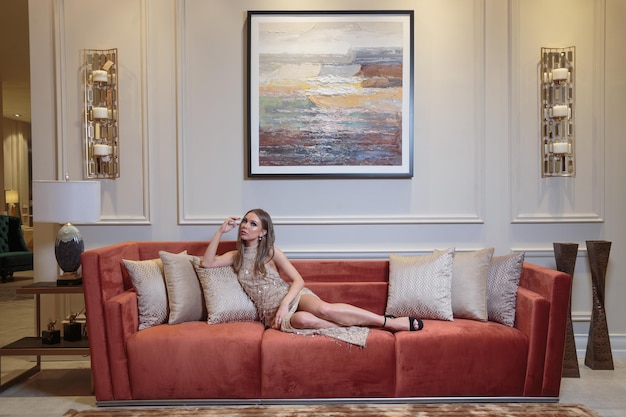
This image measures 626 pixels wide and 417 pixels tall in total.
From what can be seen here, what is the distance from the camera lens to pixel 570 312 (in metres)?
3.84

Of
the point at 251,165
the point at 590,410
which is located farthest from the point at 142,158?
the point at 590,410

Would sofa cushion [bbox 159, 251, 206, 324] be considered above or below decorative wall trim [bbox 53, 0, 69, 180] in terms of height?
below

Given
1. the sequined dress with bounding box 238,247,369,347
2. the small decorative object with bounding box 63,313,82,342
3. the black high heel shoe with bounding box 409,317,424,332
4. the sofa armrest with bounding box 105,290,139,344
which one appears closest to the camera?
the sofa armrest with bounding box 105,290,139,344

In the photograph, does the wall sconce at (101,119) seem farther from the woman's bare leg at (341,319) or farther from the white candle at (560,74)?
the white candle at (560,74)

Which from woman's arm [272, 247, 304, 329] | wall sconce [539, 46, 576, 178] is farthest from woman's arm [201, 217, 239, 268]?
wall sconce [539, 46, 576, 178]

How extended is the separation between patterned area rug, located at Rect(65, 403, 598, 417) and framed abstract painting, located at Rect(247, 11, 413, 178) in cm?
166

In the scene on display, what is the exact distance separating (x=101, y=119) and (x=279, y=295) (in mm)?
1822

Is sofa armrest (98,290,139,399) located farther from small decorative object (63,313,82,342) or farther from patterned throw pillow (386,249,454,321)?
patterned throw pillow (386,249,454,321)

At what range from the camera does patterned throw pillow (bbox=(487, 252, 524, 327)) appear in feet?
11.8

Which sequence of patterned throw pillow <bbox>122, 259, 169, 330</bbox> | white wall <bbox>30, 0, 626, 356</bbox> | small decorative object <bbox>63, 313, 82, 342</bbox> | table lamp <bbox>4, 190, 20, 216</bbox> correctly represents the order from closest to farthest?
patterned throw pillow <bbox>122, 259, 169, 330</bbox> < small decorative object <bbox>63, 313, 82, 342</bbox> < white wall <bbox>30, 0, 626, 356</bbox> < table lamp <bbox>4, 190, 20, 216</bbox>

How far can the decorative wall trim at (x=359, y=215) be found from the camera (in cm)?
427

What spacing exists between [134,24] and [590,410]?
12.3 ft

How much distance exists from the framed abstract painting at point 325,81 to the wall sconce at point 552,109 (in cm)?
94

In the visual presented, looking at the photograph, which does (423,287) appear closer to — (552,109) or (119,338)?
(552,109)
